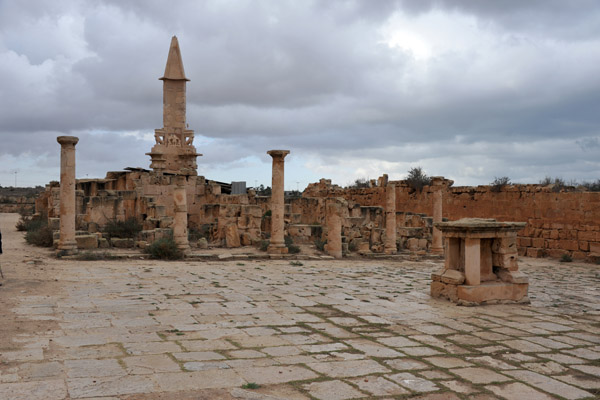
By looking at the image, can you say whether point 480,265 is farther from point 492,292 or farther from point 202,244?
point 202,244

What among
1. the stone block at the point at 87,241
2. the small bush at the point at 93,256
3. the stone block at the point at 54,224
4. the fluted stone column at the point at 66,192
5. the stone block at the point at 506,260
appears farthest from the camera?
the stone block at the point at 54,224

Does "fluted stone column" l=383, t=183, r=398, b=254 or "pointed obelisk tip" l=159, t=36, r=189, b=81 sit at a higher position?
"pointed obelisk tip" l=159, t=36, r=189, b=81

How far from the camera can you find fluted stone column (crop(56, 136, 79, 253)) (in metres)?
14.3

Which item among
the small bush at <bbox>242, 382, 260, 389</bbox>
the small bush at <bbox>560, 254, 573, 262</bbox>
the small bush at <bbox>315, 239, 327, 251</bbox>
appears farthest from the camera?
the small bush at <bbox>315, 239, 327, 251</bbox>

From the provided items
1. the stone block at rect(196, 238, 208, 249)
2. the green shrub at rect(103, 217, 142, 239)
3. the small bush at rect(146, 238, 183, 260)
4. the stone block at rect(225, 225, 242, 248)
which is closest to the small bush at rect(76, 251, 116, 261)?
the small bush at rect(146, 238, 183, 260)

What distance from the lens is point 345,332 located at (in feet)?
21.9

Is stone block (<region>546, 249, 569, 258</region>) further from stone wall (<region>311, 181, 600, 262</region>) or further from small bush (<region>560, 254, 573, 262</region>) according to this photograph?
small bush (<region>560, 254, 573, 262</region>)

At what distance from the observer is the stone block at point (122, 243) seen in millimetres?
16125

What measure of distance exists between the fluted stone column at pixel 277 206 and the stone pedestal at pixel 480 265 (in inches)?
284

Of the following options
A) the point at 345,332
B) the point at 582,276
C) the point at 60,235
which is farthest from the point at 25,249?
the point at 582,276

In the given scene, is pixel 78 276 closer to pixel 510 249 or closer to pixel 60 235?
pixel 60 235

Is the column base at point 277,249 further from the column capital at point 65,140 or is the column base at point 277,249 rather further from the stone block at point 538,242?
the stone block at point 538,242

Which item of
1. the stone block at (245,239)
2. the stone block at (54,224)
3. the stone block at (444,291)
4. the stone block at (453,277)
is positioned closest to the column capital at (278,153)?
the stone block at (245,239)

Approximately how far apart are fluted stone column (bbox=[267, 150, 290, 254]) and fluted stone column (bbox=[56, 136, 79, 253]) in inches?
217
